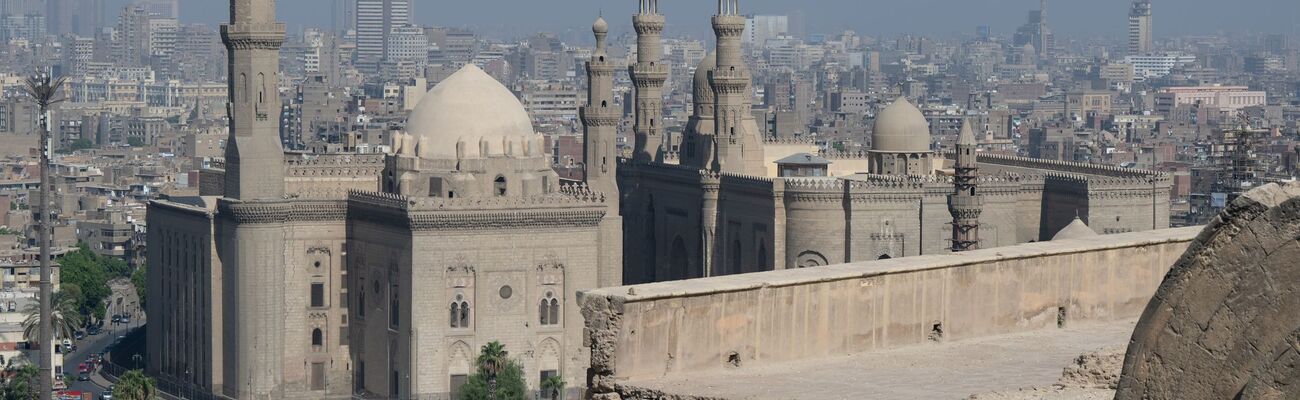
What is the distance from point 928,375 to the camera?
12.4 m

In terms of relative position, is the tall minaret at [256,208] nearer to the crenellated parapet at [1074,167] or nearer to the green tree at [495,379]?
the green tree at [495,379]

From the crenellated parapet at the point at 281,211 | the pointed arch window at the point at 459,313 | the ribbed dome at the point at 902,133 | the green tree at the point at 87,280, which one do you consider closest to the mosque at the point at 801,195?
the ribbed dome at the point at 902,133

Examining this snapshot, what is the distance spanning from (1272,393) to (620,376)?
3993 mm

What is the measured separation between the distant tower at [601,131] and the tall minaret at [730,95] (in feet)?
5.69

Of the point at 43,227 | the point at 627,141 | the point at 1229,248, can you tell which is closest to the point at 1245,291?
the point at 1229,248

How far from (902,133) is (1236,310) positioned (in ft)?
133

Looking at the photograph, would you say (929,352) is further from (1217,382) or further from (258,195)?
(258,195)

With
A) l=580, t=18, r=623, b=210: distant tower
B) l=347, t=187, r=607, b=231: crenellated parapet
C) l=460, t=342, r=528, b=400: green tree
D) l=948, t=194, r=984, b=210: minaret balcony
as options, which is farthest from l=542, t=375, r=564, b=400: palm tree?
l=948, t=194, r=984, b=210: minaret balcony

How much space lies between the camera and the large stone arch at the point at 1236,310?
822cm

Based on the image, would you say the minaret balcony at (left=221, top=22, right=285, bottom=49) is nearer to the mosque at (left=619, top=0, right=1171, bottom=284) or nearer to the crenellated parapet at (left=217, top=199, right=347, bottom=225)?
the crenellated parapet at (left=217, top=199, right=347, bottom=225)

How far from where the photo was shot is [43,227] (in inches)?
1195

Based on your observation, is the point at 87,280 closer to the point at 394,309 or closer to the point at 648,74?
the point at 648,74

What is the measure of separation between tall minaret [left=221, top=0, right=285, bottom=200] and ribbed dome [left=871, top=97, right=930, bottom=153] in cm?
1027

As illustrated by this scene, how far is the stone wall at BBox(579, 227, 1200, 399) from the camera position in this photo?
38.9ft
